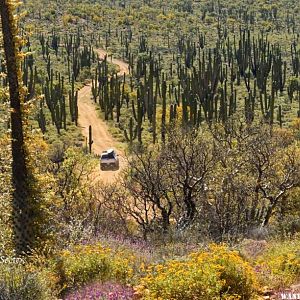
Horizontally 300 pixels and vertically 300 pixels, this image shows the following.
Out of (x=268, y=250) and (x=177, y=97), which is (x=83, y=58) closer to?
(x=177, y=97)

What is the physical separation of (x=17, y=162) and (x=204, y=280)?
5400 millimetres

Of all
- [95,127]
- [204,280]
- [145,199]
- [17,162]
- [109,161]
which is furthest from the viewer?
[95,127]

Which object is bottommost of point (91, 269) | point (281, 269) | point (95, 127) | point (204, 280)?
point (95, 127)

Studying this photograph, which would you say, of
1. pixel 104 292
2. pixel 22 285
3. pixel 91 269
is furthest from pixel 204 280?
pixel 22 285

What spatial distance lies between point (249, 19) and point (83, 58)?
154ft

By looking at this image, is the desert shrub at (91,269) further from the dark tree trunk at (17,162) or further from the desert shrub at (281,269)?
the dark tree trunk at (17,162)

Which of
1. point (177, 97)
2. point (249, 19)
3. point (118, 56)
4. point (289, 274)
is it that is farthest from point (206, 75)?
point (249, 19)

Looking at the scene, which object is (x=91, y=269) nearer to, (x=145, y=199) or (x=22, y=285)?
(x=22, y=285)

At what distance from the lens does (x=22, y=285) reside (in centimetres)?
723

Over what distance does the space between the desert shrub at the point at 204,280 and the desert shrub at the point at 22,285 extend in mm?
1362

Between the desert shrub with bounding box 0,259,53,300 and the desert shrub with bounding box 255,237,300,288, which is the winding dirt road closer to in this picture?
the desert shrub with bounding box 255,237,300,288

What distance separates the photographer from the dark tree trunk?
11.0 metres

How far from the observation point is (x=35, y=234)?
37.0 ft

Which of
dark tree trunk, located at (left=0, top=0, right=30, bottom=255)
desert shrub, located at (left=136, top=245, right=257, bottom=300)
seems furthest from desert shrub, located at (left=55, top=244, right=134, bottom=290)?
dark tree trunk, located at (left=0, top=0, right=30, bottom=255)
